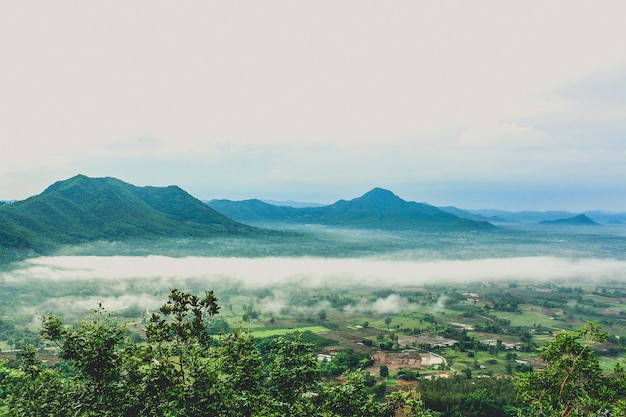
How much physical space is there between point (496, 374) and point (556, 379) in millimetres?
90643

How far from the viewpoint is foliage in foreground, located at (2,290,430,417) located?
14.5 metres

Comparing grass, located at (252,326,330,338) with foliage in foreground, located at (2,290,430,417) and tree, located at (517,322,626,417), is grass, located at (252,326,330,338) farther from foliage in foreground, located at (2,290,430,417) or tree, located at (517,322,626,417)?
tree, located at (517,322,626,417)

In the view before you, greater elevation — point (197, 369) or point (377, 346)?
point (197, 369)

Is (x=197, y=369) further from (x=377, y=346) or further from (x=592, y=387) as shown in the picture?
(x=377, y=346)

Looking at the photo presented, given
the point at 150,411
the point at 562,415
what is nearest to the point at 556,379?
the point at 562,415

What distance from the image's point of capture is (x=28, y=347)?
17797mm

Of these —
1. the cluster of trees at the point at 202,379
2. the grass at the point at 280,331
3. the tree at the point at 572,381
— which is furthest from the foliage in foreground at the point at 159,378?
the grass at the point at 280,331

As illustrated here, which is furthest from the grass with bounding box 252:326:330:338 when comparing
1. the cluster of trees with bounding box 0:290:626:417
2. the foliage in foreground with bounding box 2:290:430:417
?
the foliage in foreground with bounding box 2:290:430:417

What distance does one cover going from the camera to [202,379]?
1442 centimetres

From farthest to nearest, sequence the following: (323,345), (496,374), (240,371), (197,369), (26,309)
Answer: (26,309)
(323,345)
(496,374)
(240,371)
(197,369)

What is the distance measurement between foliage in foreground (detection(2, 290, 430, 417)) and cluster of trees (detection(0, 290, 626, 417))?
4 cm

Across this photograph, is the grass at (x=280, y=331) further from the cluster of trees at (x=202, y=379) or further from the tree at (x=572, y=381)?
the tree at (x=572, y=381)

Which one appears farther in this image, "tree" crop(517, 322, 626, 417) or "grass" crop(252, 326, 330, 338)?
"grass" crop(252, 326, 330, 338)

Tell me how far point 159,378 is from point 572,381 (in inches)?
680
